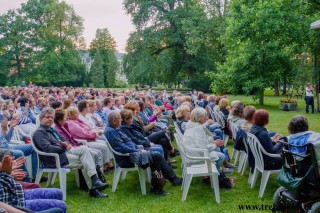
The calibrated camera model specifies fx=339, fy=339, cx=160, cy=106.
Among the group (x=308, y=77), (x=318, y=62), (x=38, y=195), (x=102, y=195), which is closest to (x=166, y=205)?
(x=102, y=195)

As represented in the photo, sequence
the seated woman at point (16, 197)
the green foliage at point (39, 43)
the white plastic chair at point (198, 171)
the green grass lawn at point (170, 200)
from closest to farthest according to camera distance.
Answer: the seated woman at point (16, 197) → the green grass lawn at point (170, 200) → the white plastic chair at point (198, 171) → the green foliage at point (39, 43)

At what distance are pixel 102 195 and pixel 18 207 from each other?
2133mm

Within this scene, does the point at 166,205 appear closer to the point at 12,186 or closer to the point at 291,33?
the point at 12,186

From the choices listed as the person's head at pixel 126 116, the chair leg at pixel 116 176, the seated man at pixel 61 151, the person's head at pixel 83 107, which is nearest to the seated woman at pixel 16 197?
the seated man at pixel 61 151

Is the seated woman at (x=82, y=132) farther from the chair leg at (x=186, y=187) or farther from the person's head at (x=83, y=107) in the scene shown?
the chair leg at (x=186, y=187)

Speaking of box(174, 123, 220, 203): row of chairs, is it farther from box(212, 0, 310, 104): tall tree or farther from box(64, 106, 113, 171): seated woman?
box(212, 0, 310, 104): tall tree

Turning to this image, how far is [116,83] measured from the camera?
184 ft

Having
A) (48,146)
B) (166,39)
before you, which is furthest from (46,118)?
(166,39)

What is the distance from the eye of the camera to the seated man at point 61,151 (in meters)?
4.57

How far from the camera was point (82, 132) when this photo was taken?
5703 millimetres

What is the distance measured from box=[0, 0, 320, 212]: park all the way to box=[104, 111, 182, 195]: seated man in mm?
44

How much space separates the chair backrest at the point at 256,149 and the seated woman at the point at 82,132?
2495 millimetres

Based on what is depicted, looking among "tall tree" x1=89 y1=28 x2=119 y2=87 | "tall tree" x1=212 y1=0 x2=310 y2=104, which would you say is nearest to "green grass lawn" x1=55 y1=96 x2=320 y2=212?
"tall tree" x1=212 y1=0 x2=310 y2=104

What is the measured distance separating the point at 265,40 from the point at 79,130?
15784 mm
